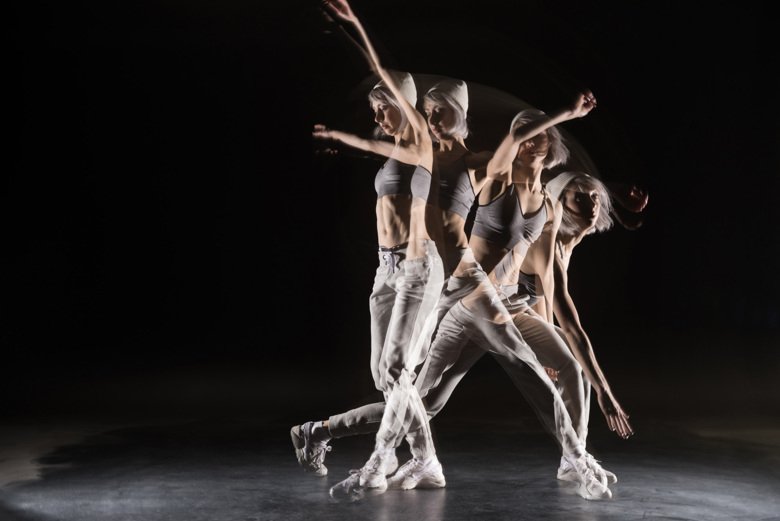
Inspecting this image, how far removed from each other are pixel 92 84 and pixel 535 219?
4538 millimetres

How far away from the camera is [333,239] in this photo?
27.5 ft

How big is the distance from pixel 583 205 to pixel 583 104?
63cm

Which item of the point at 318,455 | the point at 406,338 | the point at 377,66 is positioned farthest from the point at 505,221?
the point at 318,455

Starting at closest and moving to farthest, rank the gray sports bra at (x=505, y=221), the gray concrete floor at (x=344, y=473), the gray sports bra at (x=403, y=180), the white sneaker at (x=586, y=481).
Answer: the gray concrete floor at (x=344, y=473)
the white sneaker at (x=586, y=481)
the gray sports bra at (x=403, y=180)
the gray sports bra at (x=505, y=221)

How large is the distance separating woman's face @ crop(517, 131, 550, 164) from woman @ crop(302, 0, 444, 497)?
0.56 metres

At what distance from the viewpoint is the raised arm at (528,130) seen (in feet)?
17.9

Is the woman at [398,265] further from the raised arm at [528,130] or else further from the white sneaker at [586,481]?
the white sneaker at [586,481]

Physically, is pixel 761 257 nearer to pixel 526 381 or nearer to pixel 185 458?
pixel 526 381

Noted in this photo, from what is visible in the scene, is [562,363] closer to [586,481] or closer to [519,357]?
[519,357]

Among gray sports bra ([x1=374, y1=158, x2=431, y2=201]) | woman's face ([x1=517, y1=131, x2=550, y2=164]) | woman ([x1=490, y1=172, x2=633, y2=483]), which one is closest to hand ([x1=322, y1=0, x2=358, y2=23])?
gray sports bra ([x1=374, y1=158, x2=431, y2=201])

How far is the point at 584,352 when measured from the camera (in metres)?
5.61

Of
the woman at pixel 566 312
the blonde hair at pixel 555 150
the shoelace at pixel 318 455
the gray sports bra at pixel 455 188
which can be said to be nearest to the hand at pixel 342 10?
the gray sports bra at pixel 455 188

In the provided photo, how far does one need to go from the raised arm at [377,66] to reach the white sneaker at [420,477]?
5.71 feet

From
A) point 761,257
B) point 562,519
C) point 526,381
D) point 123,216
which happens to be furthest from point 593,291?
point 123,216
